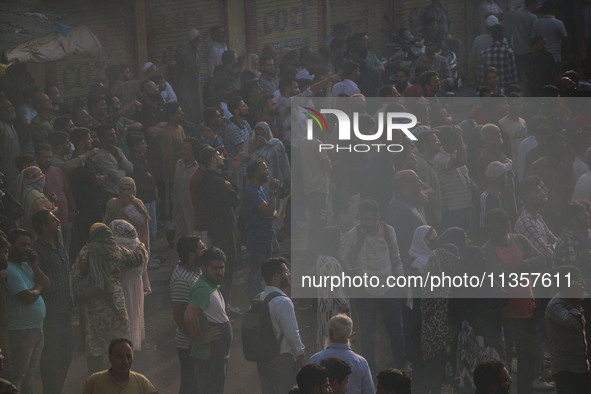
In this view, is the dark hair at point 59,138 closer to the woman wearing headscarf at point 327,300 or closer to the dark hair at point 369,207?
the woman wearing headscarf at point 327,300

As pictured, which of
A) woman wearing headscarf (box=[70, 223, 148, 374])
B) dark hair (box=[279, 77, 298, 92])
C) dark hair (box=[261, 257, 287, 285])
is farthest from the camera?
dark hair (box=[279, 77, 298, 92])

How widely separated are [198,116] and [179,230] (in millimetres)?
4257

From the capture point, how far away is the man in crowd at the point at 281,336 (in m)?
8.88

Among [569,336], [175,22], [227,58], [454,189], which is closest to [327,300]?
[569,336]

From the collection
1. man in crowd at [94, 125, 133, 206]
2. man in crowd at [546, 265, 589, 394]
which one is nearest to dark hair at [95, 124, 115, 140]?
man in crowd at [94, 125, 133, 206]

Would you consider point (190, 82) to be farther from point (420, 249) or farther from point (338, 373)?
point (338, 373)

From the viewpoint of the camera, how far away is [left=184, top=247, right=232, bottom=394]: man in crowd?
29.7 feet

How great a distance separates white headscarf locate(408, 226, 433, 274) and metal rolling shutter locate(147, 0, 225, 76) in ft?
34.5

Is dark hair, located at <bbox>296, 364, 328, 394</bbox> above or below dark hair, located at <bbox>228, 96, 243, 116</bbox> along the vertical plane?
below

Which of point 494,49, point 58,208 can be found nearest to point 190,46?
point 494,49

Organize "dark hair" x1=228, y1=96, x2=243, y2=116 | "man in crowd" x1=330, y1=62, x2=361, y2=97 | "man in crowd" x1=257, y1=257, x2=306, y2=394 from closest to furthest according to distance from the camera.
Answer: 1. "man in crowd" x1=257, y1=257, x2=306, y2=394
2. "dark hair" x1=228, y1=96, x2=243, y2=116
3. "man in crowd" x1=330, y1=62, x2=361, y2=97

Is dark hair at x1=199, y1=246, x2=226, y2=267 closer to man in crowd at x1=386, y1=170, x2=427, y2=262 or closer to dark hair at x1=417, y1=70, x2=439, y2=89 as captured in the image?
man in crowd at x1=386, y1=170, x2=427, y2=262

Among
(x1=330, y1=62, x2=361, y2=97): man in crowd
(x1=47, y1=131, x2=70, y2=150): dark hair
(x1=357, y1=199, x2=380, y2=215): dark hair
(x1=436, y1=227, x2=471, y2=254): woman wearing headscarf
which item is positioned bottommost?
(x1=436, y1=227, x2=471, y2=254): woman wearing headscarf

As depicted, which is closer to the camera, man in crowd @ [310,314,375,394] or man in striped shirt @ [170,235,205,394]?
man in crowd @ [310,314,375,394]
